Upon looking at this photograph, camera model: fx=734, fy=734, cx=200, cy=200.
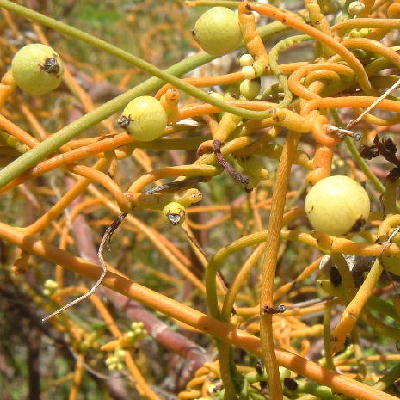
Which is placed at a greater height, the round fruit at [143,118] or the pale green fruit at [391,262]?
the round fruit at [143,118]

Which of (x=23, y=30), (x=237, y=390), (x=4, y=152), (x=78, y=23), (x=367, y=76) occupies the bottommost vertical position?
(x=237, y=390)

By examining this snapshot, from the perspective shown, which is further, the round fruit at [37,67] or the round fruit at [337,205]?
the round fruit at [37,67]

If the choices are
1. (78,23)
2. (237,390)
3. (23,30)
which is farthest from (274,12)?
(78,23)

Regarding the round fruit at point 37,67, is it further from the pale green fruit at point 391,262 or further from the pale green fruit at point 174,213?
the pale green fruit at point 391,262

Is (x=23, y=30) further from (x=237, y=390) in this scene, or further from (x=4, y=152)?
(x=237, y=390)

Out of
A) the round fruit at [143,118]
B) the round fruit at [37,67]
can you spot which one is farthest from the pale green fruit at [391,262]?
the round fruit at [37,67]
